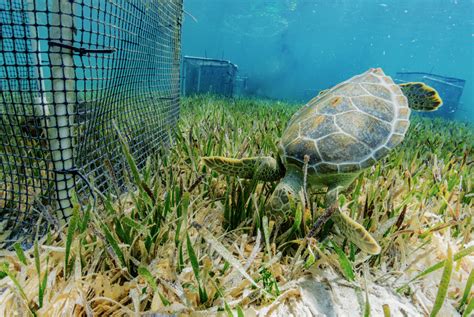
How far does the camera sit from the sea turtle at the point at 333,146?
5.23 ft

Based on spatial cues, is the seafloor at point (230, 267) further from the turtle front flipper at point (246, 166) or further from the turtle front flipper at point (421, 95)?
the turtle front flipper at point (421, 95)

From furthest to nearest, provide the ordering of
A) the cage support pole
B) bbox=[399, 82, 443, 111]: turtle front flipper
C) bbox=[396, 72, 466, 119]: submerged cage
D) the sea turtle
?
bbox=[396, 72, 466, 119]: submerged cage < bbox=[399, 82, 443, 111]: turtle front flipper < the sea turtle < the cage support pole

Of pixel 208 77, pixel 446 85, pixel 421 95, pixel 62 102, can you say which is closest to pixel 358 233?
pixel 62 102

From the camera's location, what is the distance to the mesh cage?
1516 mm

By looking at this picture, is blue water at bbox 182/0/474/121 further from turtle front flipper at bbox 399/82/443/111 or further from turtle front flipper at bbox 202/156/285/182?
turtle front flipper at bbox 202/156/285/182

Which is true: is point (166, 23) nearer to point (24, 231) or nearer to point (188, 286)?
point (24, 231)

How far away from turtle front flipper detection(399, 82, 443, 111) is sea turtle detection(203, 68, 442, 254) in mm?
770

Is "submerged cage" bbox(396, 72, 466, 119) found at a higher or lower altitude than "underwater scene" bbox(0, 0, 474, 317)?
higher

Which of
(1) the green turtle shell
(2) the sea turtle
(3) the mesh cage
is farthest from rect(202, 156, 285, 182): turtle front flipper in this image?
(3) the mesh cage

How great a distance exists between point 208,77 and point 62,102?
8.95m

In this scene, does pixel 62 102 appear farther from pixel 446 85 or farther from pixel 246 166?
pixel 446 85

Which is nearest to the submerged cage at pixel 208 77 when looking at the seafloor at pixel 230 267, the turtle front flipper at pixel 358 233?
the seafloor at pixel 230 267

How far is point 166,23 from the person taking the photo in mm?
3381

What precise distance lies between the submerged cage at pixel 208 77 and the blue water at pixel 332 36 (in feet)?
4.42
